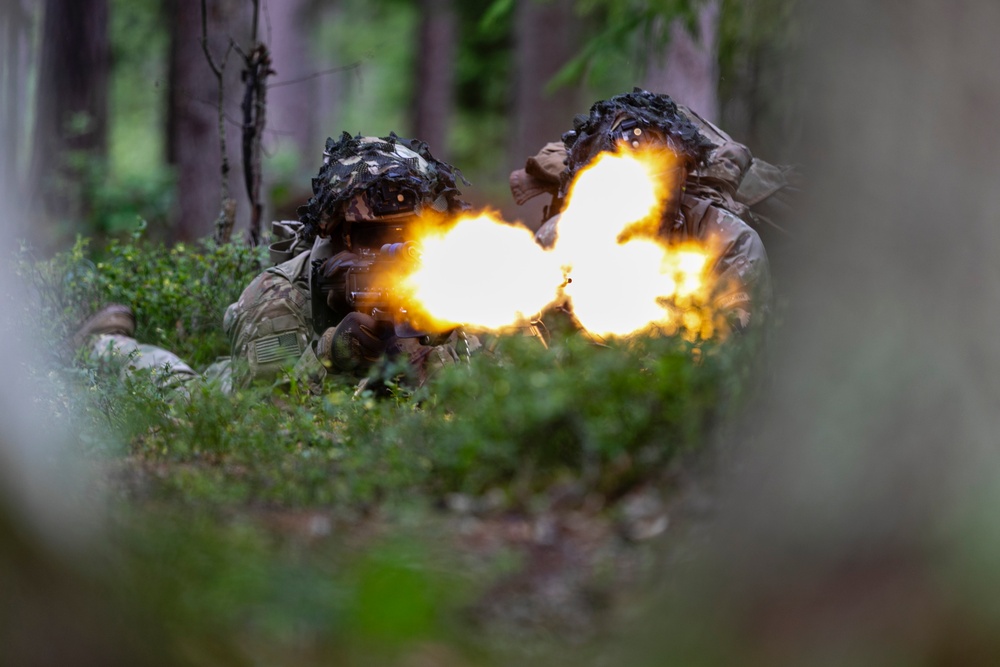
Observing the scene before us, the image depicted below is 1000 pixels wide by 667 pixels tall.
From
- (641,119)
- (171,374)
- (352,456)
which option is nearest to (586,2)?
(641,119)

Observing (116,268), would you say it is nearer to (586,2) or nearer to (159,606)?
(159,606)

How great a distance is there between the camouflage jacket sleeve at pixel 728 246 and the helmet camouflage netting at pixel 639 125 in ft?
1.02

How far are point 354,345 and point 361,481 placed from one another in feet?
7.77

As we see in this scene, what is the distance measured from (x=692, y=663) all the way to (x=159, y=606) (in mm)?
1548

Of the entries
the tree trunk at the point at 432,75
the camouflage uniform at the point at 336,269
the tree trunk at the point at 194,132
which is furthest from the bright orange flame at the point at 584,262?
the tree trunk at the point at 432,75

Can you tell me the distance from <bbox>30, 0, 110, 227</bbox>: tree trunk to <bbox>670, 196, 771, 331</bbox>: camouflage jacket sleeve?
439 inches

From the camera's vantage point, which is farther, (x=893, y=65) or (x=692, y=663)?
(x=893, y=65)

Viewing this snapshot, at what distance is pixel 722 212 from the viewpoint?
20.6 ft

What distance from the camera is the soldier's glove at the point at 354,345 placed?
6.18m

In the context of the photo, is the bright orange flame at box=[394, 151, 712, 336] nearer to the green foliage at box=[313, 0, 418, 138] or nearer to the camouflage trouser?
the camouflage trouser

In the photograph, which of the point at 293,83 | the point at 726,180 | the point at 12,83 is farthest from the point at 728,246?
the point at 293,83

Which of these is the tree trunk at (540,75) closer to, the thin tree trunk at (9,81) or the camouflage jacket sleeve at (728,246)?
the thin tree trunk at (9,81)

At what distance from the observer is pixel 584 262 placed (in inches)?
248

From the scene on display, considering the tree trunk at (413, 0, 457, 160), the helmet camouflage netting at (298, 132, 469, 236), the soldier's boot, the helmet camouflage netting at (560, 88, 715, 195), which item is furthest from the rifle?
the tree trunk at (413, 0, 457, 160)
